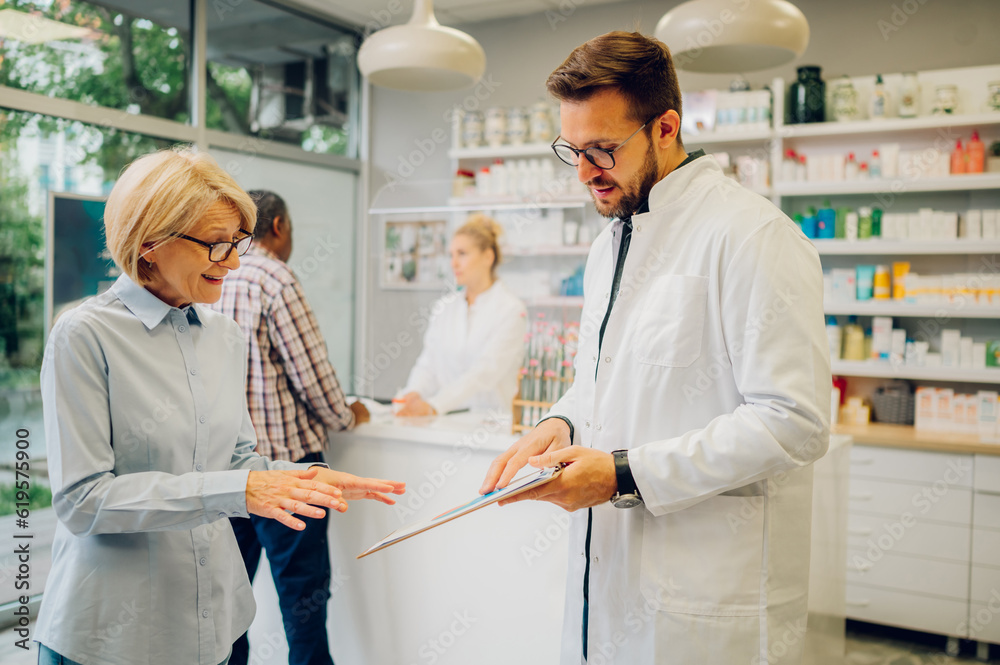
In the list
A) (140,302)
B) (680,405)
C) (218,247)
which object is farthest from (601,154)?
(140,302)

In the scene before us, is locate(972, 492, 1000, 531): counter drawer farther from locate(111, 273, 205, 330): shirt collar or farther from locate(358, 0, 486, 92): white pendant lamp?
locate(111, 273, 205, 330): shirt collar

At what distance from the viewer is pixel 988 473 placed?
3.29 m

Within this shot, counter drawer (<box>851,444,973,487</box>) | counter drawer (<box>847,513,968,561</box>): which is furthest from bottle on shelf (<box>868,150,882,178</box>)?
counter drawer (<box>847,513,968,561</box>)

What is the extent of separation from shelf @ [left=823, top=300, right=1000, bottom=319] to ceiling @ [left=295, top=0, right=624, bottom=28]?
7.96 feet

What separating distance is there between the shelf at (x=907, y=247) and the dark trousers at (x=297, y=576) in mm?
2839

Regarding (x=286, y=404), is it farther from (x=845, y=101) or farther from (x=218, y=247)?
(x=845, y=101)

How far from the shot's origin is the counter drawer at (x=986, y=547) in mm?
3275

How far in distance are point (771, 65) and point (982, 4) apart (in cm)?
216

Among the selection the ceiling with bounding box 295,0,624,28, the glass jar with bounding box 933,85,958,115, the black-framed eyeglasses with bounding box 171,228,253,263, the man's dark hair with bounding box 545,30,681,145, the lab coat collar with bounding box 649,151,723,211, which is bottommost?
the black-framed eyeglasses with bounding box 171,228,253,263

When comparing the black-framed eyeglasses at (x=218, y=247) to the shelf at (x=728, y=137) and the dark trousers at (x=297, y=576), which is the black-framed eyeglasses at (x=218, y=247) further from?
the shelf at (x=728, y=137)

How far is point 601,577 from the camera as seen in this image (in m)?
1.42

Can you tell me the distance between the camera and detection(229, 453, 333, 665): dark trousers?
2.35 meters

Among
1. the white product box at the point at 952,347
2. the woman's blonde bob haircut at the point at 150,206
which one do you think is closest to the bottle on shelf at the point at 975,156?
the white product box at the point at 952,347

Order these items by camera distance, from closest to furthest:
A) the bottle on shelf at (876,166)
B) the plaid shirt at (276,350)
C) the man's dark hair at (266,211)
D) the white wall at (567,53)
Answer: the plaid shirt at (276,350), the man's dark hair at (266,211), the bottle on shelf at (876,166), the white wall at (567,53)
